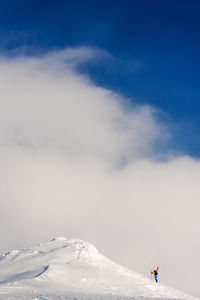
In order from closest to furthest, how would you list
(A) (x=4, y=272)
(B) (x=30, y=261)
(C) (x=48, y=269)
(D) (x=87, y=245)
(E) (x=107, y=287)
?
(E) (x=107, y=287) < (C) (x=48, y=269) < (A) (x=4, y=272) < (B) (x=30, y=261) < (D) (x=87, y=245)

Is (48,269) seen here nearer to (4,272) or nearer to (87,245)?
(4,272)

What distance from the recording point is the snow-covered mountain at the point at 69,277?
40.3 m

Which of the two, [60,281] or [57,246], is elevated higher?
[57,246]

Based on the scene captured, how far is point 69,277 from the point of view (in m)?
56.2

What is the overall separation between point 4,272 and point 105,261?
72.9 ft

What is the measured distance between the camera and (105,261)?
7188 cm

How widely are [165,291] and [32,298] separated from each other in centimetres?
2731

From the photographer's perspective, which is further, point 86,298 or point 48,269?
point 48,269

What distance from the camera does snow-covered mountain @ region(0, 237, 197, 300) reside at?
40.3 metres

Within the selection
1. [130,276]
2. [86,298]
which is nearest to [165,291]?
[130,276]

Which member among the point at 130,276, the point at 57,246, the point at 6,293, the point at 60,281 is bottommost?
the point at 6,293

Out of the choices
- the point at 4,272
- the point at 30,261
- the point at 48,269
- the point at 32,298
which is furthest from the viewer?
the point at 30,261

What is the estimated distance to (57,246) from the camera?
83000mm

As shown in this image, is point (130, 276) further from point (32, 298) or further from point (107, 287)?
point (32, 298)
